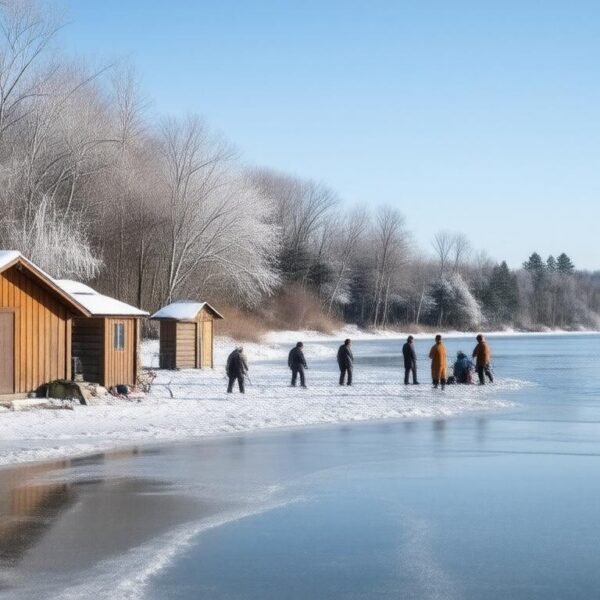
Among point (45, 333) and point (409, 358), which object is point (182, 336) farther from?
point (45, 333)

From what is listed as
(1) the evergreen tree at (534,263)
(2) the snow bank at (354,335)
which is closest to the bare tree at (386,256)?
(2) the snow bank at (354,335)

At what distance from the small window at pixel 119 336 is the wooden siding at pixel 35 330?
279 cm

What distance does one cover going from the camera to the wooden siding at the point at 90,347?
86.9 feet

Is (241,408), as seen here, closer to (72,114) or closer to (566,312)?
(72,114)

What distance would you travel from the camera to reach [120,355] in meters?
27.1

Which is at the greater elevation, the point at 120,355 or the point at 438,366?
the point at 120,355

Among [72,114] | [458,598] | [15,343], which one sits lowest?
[458,598]

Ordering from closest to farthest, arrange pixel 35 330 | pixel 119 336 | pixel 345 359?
pixel 35 330 → pixel 119 336 → pixel 345 359

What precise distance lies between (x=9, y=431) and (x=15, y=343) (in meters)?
4.75

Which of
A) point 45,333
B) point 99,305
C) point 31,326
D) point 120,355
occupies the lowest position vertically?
point 120,355

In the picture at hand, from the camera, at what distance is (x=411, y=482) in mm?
13328

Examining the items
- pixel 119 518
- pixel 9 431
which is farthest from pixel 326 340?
pixel 119 518

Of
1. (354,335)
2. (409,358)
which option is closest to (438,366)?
(409,358)

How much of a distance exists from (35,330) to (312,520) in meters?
14.3
